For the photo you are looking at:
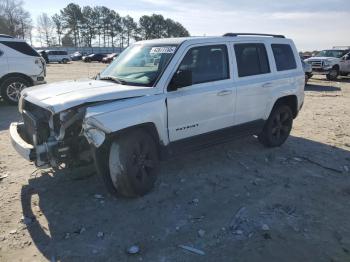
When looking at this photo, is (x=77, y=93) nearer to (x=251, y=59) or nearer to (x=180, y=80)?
(x=180, y=80)

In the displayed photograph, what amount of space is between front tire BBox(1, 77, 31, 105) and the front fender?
765 centimetres

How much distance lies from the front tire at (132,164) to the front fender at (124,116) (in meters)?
0.20

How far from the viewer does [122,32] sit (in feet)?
331

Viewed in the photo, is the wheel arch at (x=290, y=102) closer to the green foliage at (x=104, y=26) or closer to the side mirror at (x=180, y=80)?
the side mirror at (x=180, y=80)

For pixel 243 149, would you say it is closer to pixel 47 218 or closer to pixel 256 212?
pixel 256 212

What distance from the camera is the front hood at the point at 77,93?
418 cm

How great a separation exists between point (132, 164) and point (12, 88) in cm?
788

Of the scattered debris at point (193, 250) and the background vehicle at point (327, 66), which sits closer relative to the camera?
the scattered debris at point (193, 250)

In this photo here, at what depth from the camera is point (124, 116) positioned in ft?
13.9

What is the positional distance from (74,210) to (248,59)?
3569 mm

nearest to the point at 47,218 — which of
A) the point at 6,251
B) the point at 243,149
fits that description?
the point at 6,251

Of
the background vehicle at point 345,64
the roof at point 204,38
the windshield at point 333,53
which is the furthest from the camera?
the windshield at point 333,53

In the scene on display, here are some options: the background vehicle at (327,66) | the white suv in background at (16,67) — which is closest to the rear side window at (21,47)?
the white suv in background at (16,67)

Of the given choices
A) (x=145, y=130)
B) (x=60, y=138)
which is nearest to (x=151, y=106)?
(x=145, y=130)
